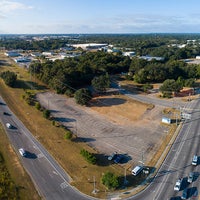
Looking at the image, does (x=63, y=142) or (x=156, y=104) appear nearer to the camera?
(x=63, y=142)

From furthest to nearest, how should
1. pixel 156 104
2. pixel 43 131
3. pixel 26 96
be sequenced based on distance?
pixel 26 96 → pixel 156 104 → pixel 43 131

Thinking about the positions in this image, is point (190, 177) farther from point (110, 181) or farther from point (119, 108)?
point (119, 108)

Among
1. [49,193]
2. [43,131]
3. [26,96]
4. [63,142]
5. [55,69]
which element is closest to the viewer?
[49,193]

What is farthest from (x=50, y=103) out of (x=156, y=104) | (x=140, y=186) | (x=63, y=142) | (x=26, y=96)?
(x=140, y=186)

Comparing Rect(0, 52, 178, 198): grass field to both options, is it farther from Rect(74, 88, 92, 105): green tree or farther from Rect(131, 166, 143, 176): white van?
Rect(74, 88, 92, 105): green tree

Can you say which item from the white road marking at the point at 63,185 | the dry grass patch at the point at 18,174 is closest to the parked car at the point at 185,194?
the white road marking at the point at 63,185

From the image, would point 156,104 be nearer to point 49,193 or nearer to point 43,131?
point 43,131

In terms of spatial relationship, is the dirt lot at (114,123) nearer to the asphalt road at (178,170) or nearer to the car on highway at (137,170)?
the car on highway at (137,170)
